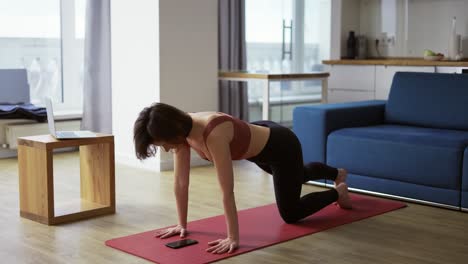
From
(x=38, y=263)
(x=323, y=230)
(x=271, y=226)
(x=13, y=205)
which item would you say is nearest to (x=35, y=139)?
(x=13, y=205)

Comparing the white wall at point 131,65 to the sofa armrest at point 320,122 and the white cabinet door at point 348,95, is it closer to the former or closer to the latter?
the sofa armrest at point 320,122

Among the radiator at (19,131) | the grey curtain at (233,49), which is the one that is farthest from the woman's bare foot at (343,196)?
the radiator at (19,131)

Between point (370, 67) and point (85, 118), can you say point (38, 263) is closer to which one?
point (85, 118)

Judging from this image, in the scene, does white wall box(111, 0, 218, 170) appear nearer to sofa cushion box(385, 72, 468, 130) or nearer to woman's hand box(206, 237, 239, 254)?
sofa cushion box(385, 72, 468, 130)

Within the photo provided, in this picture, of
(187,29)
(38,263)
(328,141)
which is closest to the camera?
(38,263)

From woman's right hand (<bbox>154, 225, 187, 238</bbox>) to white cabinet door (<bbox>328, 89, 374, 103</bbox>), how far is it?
369 cm

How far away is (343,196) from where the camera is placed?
157 inches

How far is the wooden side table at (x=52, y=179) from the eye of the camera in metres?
3.75

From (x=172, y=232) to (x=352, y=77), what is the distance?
3862 mm

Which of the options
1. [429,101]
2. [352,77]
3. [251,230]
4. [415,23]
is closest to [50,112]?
[251,230]

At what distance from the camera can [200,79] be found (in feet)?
18.4

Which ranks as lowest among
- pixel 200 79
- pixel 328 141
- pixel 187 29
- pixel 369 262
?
pixel 369 262

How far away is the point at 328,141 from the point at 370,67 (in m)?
2.29

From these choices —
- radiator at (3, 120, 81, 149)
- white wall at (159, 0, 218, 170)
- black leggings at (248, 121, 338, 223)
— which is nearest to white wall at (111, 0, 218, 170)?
white wall at (159, 0, 218, 170)
